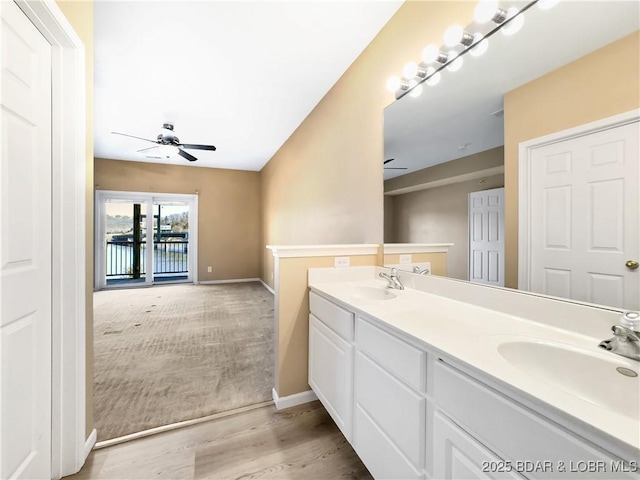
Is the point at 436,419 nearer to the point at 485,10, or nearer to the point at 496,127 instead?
the point at 496,127

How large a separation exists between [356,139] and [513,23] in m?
1.29

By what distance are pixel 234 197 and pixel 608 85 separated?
20.5 ft

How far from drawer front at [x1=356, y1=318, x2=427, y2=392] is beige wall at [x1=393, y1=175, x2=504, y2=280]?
2.01ft

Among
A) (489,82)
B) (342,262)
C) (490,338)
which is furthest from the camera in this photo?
(342,262)

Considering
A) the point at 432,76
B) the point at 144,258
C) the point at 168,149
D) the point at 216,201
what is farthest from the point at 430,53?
the point at 144,258

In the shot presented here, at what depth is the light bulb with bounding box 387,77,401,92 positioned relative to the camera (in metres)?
1.78

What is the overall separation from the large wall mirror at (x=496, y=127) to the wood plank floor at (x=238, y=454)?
45.8 inches

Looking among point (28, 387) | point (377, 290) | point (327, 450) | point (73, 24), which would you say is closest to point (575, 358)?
point (377, 290)

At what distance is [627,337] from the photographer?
2.47ft

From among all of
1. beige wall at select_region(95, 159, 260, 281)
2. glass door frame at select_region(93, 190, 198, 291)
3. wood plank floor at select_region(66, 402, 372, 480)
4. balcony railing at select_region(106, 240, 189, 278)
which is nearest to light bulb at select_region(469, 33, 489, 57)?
wood plank floor at select_region(66, 402, 372, 480)

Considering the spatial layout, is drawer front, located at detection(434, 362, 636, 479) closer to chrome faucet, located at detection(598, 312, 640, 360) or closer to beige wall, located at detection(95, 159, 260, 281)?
chrome faucet, located at detection(598, 312, 640, 360)

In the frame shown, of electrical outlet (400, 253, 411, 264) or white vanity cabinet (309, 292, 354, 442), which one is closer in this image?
white vanity cabinet (309, 292, 354, 442)

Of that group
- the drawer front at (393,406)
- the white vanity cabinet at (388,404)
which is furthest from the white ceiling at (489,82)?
the drawer front at (393,406)

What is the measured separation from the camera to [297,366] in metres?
1.84
